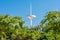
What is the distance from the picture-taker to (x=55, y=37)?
71.2 ft

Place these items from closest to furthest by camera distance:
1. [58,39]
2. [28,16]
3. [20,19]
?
1. [58,39]
2. [20,19]
3. [28,16]

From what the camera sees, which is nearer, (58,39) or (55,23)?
(58,39)

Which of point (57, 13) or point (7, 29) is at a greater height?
point (57, 13)

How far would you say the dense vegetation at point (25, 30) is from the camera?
2185 cm

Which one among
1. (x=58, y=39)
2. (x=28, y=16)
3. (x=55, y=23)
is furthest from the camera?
(x=28, y=16)

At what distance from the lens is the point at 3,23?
2311 cm

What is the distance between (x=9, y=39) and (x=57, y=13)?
234 inches

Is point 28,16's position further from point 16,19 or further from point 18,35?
point 18,35

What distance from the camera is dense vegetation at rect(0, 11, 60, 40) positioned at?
2185 centimetres

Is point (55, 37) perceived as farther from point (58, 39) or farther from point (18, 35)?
point (18, 35)

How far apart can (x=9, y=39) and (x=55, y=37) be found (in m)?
4.71

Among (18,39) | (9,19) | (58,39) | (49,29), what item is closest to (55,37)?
(58,39)

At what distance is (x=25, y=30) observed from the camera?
899 inches

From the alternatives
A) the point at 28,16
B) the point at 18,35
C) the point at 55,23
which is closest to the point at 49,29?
the point at 55,23
